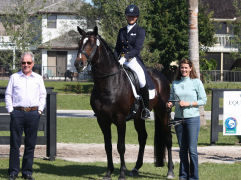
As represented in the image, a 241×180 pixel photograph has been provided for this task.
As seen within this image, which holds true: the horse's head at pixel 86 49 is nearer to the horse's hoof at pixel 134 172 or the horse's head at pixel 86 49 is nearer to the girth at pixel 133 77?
the girth at pixel 133 77

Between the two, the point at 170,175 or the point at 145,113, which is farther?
the point at 145,113

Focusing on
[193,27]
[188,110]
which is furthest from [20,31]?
[188,110]

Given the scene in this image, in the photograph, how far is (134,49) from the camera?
7070mm

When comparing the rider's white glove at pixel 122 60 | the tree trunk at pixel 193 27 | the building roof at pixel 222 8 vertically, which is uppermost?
the building roof at pixel 222 8

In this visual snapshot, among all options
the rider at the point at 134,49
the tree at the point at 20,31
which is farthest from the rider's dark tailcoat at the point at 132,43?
the tree at the point at 20,31

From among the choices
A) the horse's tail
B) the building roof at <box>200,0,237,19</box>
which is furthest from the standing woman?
the building roof at <box>200,0,237,19</box>

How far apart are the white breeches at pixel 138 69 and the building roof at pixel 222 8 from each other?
38.8 metres

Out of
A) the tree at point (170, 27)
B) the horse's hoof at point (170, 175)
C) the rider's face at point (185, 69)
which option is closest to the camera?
the rider's face at point (185, 69)

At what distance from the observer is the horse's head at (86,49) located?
6059mm

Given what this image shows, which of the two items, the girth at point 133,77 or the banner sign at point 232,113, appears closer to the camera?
the girth at point 133,77

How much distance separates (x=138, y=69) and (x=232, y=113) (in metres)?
4.07

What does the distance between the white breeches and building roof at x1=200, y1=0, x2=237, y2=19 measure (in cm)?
3883

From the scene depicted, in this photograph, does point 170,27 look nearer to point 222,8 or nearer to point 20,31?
point 20,31

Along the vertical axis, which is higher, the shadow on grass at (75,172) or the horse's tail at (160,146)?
the horse's tail at (160,146)
